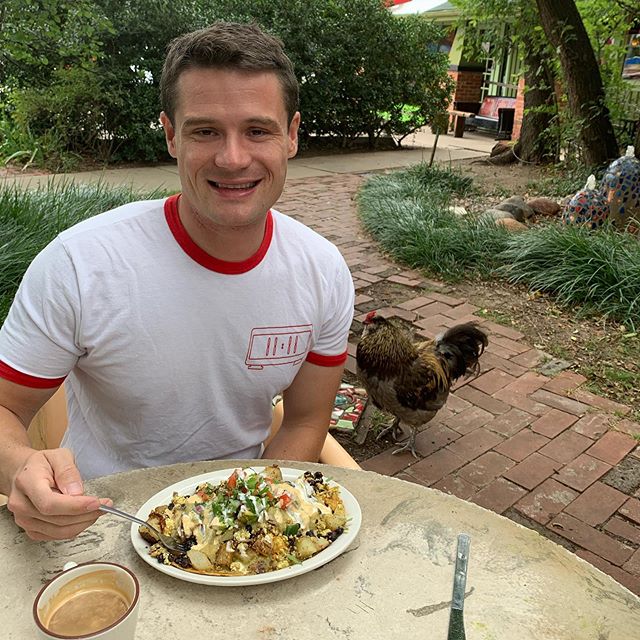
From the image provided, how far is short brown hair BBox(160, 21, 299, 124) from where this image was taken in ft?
5.43

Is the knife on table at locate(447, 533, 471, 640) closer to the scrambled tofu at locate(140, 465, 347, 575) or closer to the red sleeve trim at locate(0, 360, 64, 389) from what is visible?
the scrambled tofu at locate(140, 465, 347, 575)

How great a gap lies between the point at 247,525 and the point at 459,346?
2.61 metres

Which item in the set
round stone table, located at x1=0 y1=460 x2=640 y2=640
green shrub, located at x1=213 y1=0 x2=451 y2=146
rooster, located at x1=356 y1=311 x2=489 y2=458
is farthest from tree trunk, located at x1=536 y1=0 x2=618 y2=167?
round stone table, located at x1=0 y1=460 x2=640 y2=640

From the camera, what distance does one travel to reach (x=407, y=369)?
3.46 m

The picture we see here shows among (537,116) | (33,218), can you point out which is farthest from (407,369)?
(537,116)

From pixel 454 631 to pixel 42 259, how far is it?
1.34 meters

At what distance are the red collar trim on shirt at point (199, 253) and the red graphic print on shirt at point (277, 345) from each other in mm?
189

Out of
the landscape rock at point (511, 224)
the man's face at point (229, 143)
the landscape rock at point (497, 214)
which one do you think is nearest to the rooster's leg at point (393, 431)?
the man's face at point (229, 143)

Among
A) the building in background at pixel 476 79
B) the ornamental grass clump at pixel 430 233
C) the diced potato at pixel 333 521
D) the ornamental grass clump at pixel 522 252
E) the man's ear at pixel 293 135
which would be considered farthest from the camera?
the building in background at pixel 476 79

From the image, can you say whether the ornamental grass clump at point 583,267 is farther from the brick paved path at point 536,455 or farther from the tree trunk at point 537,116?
the tree trunk at point 537,116

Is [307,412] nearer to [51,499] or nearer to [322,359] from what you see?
[322,359]

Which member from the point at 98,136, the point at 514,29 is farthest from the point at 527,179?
the point at 98,136

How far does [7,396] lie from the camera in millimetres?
1586

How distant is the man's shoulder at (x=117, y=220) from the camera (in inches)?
67.0
